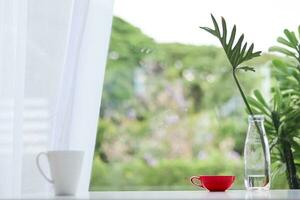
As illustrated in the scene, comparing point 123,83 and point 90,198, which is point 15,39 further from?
point 123,83

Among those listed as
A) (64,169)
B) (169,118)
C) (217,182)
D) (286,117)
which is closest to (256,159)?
(217,182)

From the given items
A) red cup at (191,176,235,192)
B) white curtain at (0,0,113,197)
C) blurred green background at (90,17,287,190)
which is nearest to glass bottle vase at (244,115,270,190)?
red cup at (191,176,235,192)

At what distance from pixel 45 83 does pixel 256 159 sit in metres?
0.58

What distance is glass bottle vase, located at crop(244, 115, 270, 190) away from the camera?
1.46m

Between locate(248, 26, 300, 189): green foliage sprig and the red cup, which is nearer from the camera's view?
the red cup

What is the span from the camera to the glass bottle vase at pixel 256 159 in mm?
1460

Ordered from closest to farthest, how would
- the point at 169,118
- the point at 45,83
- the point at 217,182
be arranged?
the point at 217,182
the point at 45,83
the point at 169,118

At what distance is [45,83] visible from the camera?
61.6 inches

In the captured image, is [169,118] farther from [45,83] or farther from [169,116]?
[45,83]

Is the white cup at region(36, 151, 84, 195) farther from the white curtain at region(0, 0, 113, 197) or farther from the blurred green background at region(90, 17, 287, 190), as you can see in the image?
the blurred green background at region(90, 17, 287, 190)

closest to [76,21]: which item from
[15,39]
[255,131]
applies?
[15,39]

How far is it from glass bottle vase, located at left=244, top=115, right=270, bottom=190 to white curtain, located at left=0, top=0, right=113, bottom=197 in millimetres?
414

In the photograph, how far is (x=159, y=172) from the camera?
5.00m

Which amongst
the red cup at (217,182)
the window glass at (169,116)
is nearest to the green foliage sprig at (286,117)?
the red cup at (217,182)
